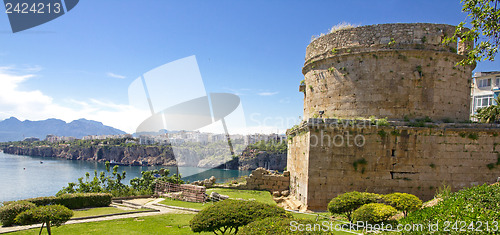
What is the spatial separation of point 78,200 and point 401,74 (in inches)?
723

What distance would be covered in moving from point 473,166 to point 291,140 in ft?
28.1

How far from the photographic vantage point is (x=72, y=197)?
17.0m

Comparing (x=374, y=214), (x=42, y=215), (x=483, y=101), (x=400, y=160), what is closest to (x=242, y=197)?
(x=400, y=160)

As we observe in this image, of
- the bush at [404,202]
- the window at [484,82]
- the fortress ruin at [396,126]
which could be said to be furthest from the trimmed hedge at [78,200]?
the window at [484,82]

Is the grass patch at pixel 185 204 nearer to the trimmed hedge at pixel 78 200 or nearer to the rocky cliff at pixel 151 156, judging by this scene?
the trimmed hedge at pixel 78 200

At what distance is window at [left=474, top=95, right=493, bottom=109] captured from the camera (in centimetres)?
3459

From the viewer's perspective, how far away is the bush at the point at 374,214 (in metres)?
8.39

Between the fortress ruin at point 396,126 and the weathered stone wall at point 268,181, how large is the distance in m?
4.69

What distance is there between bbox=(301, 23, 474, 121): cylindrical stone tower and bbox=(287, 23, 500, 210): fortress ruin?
0.14ft

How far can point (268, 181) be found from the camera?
63.9 feet

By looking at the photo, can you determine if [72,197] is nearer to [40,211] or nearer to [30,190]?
[40,211]

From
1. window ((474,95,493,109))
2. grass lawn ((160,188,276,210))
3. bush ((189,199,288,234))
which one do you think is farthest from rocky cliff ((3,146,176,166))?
bush ((189,199,288,234))

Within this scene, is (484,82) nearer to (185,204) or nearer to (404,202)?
(404,202)

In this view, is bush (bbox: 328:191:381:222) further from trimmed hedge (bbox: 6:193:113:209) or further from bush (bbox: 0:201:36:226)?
trimmed hedge (bbox: 6:193:113:209)
